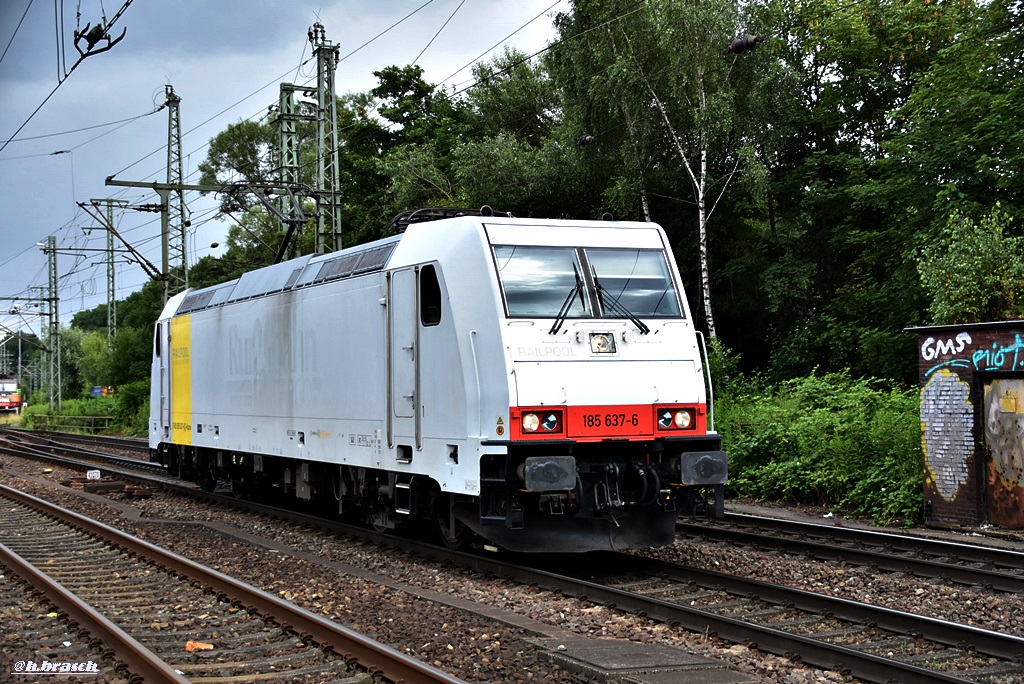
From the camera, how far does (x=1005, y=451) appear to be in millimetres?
12219

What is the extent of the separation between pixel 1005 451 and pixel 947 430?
2.62ft

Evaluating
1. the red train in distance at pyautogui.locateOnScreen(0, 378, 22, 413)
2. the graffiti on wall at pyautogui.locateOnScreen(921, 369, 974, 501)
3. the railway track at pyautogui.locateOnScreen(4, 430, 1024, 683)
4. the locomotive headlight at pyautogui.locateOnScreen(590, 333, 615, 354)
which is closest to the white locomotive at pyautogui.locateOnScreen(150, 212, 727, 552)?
the locomotive headlight at pyautogui.locateOnScreen(590, 333, 615, 354)

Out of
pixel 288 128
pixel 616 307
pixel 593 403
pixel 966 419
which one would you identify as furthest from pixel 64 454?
pixel 966 419

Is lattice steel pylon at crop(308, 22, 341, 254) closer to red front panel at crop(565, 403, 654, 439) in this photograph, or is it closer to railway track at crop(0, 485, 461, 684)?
railway track at crop(0, 485, 461, 684)

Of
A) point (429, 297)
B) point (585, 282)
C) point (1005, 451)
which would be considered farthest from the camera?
point (1005, 451)

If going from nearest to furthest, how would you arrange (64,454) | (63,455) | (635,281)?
1. (635,281)
2. (63,455)
3. (64,454)

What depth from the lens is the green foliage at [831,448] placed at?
14055 millimetres

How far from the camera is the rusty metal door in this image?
476 inches

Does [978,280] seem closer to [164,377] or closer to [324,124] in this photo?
[164,377]

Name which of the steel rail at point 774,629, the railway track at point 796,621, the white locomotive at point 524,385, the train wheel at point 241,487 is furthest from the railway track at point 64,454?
the steel rail at point 774,629

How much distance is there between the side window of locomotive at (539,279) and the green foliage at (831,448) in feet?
19.9

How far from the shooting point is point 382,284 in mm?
11383

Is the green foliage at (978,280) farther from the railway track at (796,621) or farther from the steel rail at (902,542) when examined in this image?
the railway track at (796,621)

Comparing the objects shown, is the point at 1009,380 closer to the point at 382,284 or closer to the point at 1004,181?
the point at 382,284
